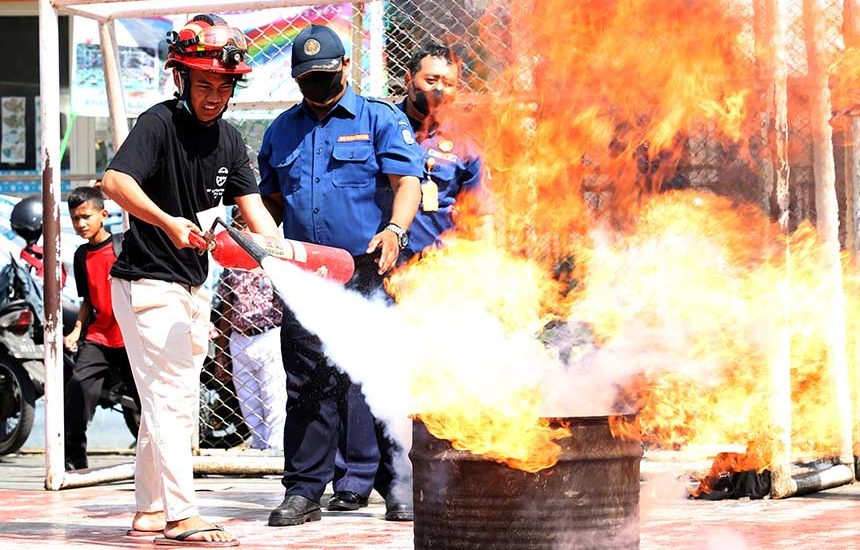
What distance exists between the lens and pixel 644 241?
812 centimetres

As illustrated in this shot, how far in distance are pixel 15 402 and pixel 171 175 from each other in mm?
5286

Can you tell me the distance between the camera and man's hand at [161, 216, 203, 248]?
5.77 metres

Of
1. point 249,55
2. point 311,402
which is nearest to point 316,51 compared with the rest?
point 311,402

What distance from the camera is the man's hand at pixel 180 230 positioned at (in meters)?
5.77

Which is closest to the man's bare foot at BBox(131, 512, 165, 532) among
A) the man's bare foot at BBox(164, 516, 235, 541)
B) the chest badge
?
the man's bare foot at BBox(164, 516, 235, 541)

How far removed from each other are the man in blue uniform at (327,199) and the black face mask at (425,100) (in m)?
0.40

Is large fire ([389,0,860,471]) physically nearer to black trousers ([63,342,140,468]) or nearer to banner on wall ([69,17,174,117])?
black trousers ([63,342,140,468])

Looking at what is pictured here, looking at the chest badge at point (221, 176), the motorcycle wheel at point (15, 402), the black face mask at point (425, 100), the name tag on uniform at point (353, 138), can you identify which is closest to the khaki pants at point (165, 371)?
the chest badge at point (221, 176)

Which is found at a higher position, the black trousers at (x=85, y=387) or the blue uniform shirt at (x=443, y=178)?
the blue uniform shirt at (x=443, y=178)

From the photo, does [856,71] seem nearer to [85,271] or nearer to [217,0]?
[217,0]

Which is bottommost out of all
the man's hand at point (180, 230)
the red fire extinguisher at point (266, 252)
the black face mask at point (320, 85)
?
the red fire extinguisher at point (266, 252)

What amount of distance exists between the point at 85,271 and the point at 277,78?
193 cm

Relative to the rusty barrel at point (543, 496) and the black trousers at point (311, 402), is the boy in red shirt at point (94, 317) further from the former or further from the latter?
the rusty barrel at point (543, 496)

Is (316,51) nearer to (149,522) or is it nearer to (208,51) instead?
(208,51)
